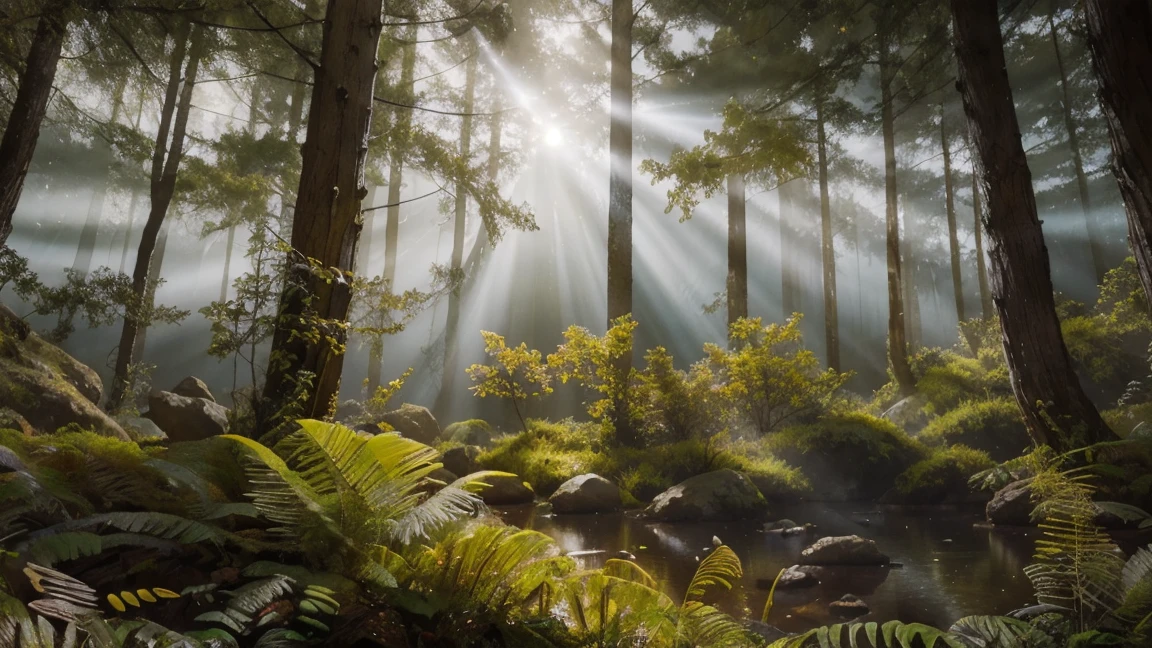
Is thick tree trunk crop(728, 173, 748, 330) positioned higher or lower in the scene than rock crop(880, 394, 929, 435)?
higher

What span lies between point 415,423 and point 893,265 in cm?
1208

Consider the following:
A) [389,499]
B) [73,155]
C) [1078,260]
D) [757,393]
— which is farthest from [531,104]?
[1078,260]

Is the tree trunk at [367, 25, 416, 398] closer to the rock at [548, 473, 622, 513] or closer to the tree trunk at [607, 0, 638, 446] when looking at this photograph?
the rock at [548, 473, 622, 513]

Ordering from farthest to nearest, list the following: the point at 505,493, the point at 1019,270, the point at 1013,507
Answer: the point at 505,493, the point at 1013,507, the point at 1019,270

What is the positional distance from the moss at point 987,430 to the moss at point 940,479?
6.18ft

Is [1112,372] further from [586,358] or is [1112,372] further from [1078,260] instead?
[1078,260]

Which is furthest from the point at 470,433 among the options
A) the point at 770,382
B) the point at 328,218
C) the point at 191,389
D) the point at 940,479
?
the point at 328,218

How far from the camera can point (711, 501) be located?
23.4 ft

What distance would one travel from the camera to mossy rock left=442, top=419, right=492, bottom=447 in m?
13.8

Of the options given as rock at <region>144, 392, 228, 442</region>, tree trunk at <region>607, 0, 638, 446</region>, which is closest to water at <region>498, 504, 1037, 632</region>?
tree trunk at <region>607, 0, 638, 446</region>

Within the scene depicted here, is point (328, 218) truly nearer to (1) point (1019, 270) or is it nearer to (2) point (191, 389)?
(1) point (1019, 270)

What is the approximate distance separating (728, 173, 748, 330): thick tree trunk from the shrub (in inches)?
139

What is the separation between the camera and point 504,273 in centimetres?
3191

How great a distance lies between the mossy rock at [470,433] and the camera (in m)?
13.8
